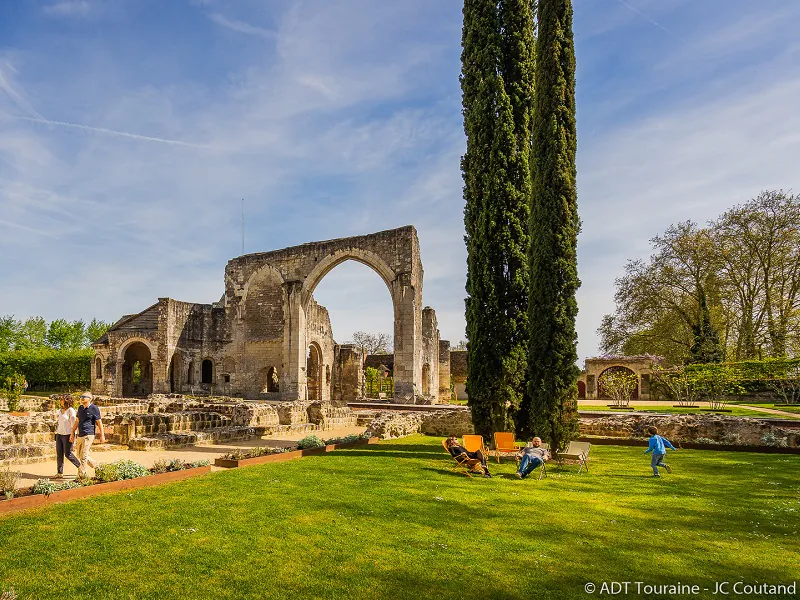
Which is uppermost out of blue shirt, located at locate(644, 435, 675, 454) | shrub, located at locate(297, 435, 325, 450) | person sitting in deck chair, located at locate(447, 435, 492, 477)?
blue shirt, located at locate(644, 435, 675, 454)

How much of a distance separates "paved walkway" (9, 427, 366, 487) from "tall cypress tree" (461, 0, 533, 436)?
5.32m

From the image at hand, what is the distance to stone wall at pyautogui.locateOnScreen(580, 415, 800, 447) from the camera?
37.2ft

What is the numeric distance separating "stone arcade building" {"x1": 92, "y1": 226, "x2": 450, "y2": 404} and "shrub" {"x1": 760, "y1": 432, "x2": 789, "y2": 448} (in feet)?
49.6

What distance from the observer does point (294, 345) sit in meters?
26.1

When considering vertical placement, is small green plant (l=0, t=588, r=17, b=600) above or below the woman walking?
below

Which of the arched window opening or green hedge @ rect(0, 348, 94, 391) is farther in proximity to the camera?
green hedge @ rect(0, 348, 94, 391)

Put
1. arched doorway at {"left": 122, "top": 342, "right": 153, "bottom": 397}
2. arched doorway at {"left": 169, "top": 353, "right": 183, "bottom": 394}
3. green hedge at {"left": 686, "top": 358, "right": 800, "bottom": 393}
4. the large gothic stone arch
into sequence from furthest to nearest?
arched doorway at {"left": 122, "top": 342, "right": 153, "bottom": 397} → arched doorway at {"left": 169, "top": 353, "right": 183, "bottom": 394} → the large gothic stone arch → green hedge at {"left": 686, "top": 358, "right": 800, "bottom": 393}

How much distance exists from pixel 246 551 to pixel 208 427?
10.1 m

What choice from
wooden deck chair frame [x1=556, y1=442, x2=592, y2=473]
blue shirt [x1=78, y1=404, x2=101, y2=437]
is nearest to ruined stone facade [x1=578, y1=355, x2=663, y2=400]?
wooden deck chair frame [x1=556, y1=442, x2=592, y2=473]

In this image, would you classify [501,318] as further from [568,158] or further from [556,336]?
[568,158]

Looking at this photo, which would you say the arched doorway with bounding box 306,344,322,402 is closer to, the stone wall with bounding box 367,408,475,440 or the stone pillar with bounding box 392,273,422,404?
the stone pillar with bounding box 392,273,422,404

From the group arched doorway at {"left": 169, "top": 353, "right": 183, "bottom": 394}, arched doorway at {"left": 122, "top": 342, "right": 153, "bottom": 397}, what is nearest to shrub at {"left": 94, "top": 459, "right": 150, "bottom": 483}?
arched doorway at {"left": 169, "top": 353, "right": 183, "bottom": 394}

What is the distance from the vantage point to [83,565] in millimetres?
4000

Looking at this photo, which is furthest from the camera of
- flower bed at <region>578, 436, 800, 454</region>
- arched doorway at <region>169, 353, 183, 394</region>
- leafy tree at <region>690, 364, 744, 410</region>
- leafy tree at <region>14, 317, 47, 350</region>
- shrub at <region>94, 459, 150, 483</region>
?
leafy tree at <region>14, 317, 47, 350</region>
